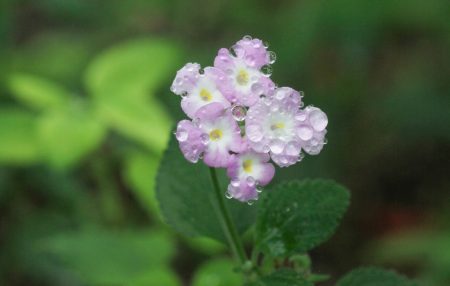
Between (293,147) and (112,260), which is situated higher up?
(112,260)

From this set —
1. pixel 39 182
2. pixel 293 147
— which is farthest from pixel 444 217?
pixel 293 147

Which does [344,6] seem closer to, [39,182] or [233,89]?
[39,182]

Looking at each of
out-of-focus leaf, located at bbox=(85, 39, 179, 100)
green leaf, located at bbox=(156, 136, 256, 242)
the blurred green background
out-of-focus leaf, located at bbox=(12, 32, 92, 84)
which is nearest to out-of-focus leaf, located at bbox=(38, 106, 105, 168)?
the blurred green background

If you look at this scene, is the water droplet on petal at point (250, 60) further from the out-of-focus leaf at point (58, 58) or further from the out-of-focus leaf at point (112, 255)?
the out-of-focus leaf at point (58, 58)

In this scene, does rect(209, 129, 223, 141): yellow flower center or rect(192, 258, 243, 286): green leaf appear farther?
rect(192, 258, 243, 286): green leaf

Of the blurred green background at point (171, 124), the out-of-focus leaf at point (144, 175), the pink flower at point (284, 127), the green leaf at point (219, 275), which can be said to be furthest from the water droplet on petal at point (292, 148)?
the out-of-focus leaf at point (144, 175)

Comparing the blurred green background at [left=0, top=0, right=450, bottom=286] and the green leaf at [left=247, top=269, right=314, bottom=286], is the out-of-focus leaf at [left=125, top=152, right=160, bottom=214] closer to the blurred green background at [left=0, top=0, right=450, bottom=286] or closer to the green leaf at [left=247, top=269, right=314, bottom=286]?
the blurred green background at [left=0, top=0, right=450, bottom=286]
